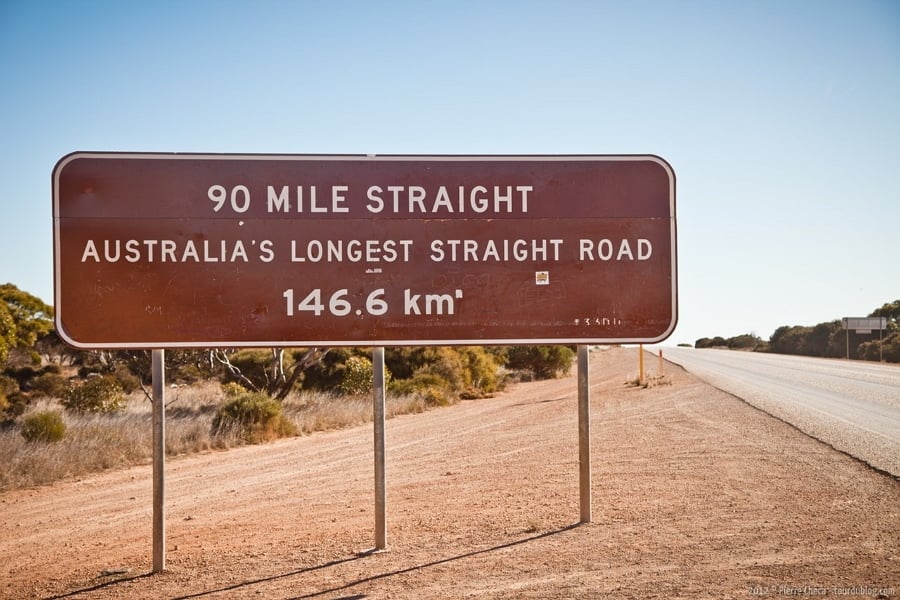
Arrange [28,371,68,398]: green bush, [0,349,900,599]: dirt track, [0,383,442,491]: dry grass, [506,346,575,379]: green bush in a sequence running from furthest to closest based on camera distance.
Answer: [506,346,575,379]: green bush → [28,371,68,398]: green bush → [0,383,442,491]: dry grass → [0,349,900,599]: dirt track

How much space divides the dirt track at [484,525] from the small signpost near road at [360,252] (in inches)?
29.7

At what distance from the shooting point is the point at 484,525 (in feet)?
23.0

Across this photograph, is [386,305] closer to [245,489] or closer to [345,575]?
[345,575]

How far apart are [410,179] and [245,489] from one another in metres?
5.64

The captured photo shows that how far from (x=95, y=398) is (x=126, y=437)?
5.34 m

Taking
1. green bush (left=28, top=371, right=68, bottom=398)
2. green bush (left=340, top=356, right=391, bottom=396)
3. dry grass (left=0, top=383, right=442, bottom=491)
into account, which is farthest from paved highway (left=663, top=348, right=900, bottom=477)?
green bush (left=28, top=371, right=68, bottom=398)

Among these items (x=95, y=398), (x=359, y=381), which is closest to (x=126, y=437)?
(x=95, y=398)

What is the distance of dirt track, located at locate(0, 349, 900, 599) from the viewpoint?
525 centimetres

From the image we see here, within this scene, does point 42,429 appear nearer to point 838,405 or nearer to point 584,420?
point 584,420

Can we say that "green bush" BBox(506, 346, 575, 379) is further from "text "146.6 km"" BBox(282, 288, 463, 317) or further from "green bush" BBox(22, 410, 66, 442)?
"text "146.6 km"" BBox(282, 288, 463, 317)

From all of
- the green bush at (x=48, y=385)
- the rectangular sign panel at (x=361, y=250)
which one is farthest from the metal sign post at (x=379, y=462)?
the green bush at (x=48, y=385)

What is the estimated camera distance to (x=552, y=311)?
6.25 meters

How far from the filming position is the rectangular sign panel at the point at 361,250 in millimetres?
5855

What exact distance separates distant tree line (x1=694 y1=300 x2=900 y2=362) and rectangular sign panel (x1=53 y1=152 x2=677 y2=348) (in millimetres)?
55221
